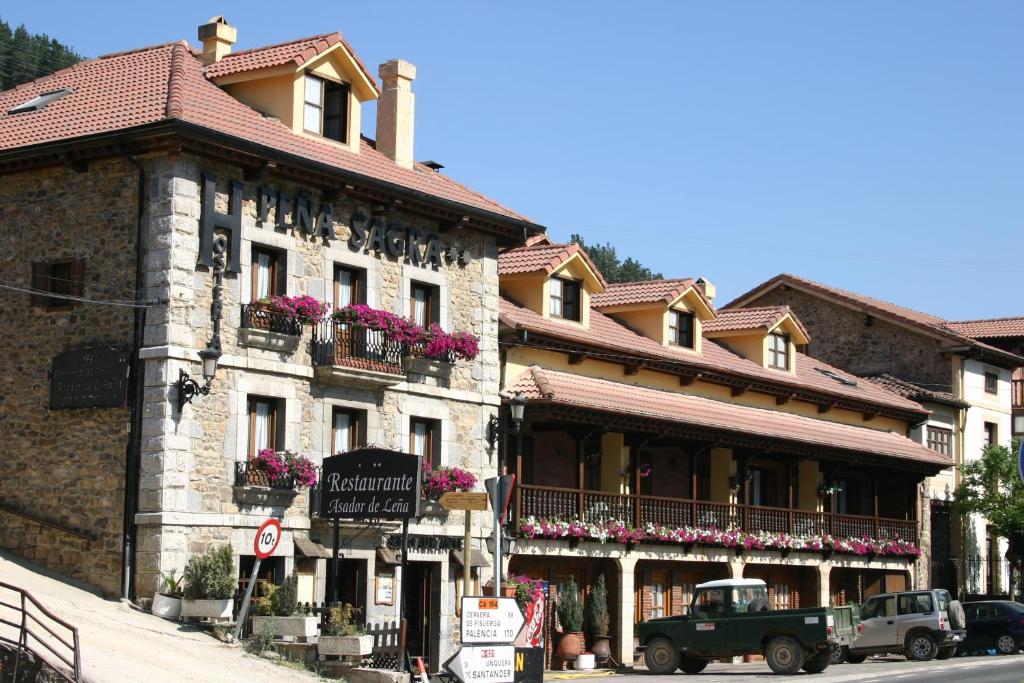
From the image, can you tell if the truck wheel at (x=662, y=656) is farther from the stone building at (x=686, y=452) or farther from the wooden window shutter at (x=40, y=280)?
the wooden window shutter at (x=40, y=280)

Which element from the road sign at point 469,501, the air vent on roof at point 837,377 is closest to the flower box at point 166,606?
the road sign at point 469,501

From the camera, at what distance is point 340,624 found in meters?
25.2

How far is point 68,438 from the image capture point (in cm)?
2706

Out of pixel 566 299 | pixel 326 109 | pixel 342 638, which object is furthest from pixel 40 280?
pixel 566 299

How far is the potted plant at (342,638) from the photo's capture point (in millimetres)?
24812

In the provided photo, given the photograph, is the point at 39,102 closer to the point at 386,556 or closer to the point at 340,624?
the point at 386,556

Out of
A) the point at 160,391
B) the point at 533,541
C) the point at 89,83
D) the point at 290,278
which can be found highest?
the point at 89,83

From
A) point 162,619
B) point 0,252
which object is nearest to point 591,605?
point 162,619

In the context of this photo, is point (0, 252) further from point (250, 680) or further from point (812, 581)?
point (812, 581)

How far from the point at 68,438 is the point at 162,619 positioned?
3954 millimetres

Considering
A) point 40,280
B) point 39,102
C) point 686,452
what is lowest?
point 686,452

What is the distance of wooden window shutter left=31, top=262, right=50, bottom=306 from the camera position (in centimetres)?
2784

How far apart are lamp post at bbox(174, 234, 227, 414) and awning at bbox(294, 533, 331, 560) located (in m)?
3.33

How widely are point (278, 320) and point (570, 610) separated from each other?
36.1 ft
